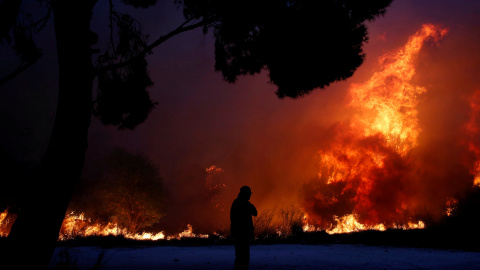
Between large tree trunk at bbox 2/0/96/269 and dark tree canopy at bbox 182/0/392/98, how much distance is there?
10.1ft

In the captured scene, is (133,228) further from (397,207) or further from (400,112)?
(400,112)

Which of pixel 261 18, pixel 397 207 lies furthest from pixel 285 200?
pixel 261 18

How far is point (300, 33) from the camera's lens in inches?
248

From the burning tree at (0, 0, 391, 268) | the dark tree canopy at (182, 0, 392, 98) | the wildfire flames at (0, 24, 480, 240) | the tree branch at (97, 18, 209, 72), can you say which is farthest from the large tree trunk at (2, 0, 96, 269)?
the wildfire flames at (0, 24, 480, 240)

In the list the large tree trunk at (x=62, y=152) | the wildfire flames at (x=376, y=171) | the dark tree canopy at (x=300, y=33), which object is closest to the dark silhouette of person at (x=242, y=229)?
the large tree trunk at (x=62, y=152)

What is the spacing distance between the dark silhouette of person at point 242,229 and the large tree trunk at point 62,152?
265cm

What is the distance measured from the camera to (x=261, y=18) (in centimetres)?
645

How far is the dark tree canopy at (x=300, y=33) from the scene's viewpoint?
6281 millimetres

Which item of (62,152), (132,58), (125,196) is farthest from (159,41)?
(125,196)

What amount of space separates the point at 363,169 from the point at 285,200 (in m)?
13.2

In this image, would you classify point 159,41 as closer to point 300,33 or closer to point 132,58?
point 132,58

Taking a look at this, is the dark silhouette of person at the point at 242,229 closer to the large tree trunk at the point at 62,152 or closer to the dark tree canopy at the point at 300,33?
the large tree trunk at the point at 62,152

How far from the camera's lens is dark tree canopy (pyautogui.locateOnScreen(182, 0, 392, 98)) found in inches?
247

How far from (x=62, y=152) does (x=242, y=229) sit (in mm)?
3077
